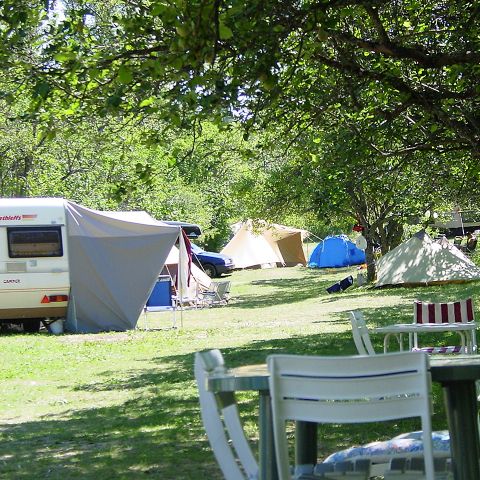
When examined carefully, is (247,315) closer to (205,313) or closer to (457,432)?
(205,313)

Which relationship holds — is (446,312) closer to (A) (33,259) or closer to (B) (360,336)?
(B) (360,336)

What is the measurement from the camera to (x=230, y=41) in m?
7.73

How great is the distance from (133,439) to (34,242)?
39.8 feet

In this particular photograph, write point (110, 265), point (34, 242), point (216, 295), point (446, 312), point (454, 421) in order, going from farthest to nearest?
1. point (216, 295)
2. point (110, 265)
3. point (34, 242)
4. point (446, 312)
5. point (454, 421)

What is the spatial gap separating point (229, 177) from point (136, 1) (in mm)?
33022

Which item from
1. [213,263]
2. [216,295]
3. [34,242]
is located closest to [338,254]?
[213,263]

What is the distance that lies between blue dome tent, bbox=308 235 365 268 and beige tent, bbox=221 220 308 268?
74.4 inches

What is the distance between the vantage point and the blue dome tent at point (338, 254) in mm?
42969

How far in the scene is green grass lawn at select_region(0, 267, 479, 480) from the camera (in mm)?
6855

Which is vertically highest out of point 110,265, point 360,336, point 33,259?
point 33,259

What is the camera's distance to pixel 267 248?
44125 mm

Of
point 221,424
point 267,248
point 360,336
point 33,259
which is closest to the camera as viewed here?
point 221,424

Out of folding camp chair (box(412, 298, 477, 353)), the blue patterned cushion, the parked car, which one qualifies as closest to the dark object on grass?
the parked car

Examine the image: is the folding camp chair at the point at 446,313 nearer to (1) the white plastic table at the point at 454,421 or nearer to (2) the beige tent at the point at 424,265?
(1) the white plastic table at the point at 454,421
